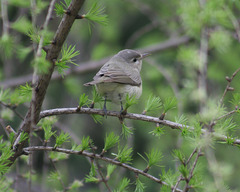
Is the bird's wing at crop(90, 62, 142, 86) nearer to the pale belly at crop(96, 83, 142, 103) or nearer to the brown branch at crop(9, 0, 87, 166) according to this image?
the pale belly at crop(96, 83, 142, 103)

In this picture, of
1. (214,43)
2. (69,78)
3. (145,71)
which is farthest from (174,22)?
(214,43)

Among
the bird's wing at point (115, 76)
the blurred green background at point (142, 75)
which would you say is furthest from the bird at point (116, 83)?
the blurred green background at point (142, 75)

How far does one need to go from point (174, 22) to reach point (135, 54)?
2.06m

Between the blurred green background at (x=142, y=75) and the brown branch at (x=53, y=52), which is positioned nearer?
the brown branch at (x=53, y=52)

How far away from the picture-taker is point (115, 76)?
3637mm

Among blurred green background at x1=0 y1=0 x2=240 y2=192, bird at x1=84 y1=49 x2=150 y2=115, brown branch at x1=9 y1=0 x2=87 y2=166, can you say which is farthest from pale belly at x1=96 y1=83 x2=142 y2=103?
brown branch at x1=9 y1=0 x2=87 y2=166

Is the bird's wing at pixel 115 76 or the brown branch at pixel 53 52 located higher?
the brown branch at pixel 53 52

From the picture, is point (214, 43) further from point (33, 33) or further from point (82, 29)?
point (82, 29)

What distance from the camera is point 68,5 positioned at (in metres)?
2.19

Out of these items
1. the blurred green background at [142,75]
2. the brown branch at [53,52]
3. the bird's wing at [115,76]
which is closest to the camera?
Answer: the brown branch at [53,52]

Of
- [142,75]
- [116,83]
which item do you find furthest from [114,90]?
[142,75]

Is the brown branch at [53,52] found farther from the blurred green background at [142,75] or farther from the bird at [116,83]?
the blurred green background at [142,75]

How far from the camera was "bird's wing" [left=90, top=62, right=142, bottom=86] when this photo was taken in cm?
350

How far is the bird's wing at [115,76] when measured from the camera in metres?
3.50
